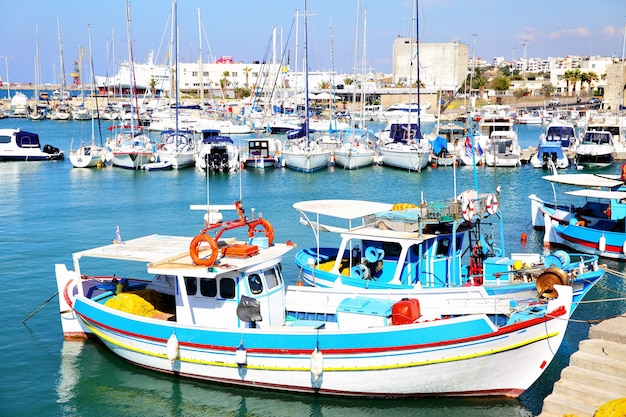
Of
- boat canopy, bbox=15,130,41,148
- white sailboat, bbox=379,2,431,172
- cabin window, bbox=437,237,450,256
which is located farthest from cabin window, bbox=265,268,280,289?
boat canopy, bbox=15,130,41,148

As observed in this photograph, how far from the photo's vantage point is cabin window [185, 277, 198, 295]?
53.4 feet

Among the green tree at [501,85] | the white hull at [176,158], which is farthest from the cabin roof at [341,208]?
the green tree at [501,85]

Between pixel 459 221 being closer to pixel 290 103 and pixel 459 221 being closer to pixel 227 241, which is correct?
pixel 227 241

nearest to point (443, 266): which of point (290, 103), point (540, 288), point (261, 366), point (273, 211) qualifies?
point (540, 288)

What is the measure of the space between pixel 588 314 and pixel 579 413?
975 cm

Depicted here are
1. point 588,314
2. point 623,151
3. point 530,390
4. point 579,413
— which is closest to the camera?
point 579,413

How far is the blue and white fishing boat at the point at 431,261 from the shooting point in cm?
1795

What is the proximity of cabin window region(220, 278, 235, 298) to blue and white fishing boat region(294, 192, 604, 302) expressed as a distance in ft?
9.38

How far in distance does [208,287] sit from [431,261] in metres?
5.63

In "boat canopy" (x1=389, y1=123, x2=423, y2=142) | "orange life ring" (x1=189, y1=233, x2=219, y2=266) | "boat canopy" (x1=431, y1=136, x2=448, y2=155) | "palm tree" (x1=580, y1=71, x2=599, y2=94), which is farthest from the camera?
"palm tree" (x1=580, y1=71, x2=599, y2=94)

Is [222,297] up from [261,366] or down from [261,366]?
up

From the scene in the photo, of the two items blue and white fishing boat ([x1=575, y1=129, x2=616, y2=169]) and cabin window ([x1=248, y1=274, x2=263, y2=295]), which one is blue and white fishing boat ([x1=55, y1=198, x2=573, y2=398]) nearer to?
cabin window ([x1=248, y1=274, x2=263, y2=295])

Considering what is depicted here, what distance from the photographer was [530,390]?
52.5 ft

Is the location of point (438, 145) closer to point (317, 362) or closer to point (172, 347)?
point (172, 347)
